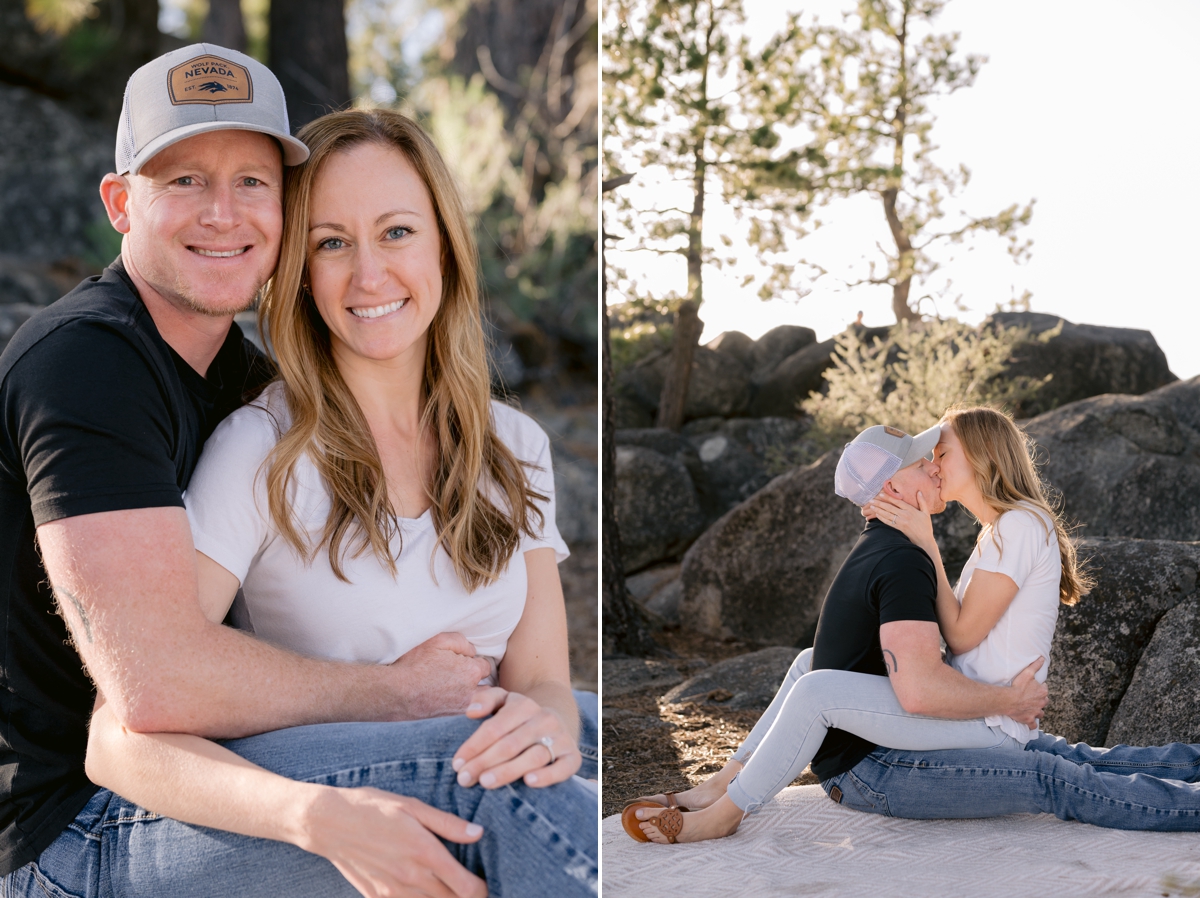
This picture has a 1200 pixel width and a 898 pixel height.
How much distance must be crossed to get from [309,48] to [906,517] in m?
6.64

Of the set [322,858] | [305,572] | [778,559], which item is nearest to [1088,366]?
[778,559]

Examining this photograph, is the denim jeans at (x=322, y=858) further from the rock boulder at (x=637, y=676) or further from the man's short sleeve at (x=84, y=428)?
the rock boulder at (x=637, y=676)

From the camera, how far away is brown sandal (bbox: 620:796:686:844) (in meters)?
2.64

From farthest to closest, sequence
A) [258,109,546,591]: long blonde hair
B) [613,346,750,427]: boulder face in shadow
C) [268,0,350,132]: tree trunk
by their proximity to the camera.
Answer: [613,346,750,427]: boulder face in shadow
[268,0,350,132]: tree trunk
[258,109,546,591]: long blonde hair

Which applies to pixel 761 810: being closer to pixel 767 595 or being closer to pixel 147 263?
pixel 147 263

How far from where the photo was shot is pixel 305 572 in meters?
1.93

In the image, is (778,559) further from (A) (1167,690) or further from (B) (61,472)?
(B) (61,472)

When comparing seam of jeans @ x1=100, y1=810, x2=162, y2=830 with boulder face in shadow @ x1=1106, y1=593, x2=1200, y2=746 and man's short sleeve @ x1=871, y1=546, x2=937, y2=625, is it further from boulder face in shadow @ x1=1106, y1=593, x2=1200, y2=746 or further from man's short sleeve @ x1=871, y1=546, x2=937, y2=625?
boulder face in shadow @ x1=1106, y1=593, x2=1200, y2=746

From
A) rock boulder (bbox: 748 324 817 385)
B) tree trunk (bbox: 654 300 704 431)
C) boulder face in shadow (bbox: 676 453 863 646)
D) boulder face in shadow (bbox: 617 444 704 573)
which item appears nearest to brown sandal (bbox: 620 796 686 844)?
boulder face in shadow (bbox: 676 453 863 646)

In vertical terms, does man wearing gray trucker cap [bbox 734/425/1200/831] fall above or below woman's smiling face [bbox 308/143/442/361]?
below

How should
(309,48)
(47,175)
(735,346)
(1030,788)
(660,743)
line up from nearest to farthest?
(1030,788), (660,743), (47,175), (309,48), (735,346)

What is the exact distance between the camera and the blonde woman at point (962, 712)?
8.49 feet

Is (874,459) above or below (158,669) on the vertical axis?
above

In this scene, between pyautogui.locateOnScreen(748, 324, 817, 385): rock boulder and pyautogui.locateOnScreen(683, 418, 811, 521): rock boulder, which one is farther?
pyautogui.locateOnScreen(748, 324, 817, 385): rock boulder
